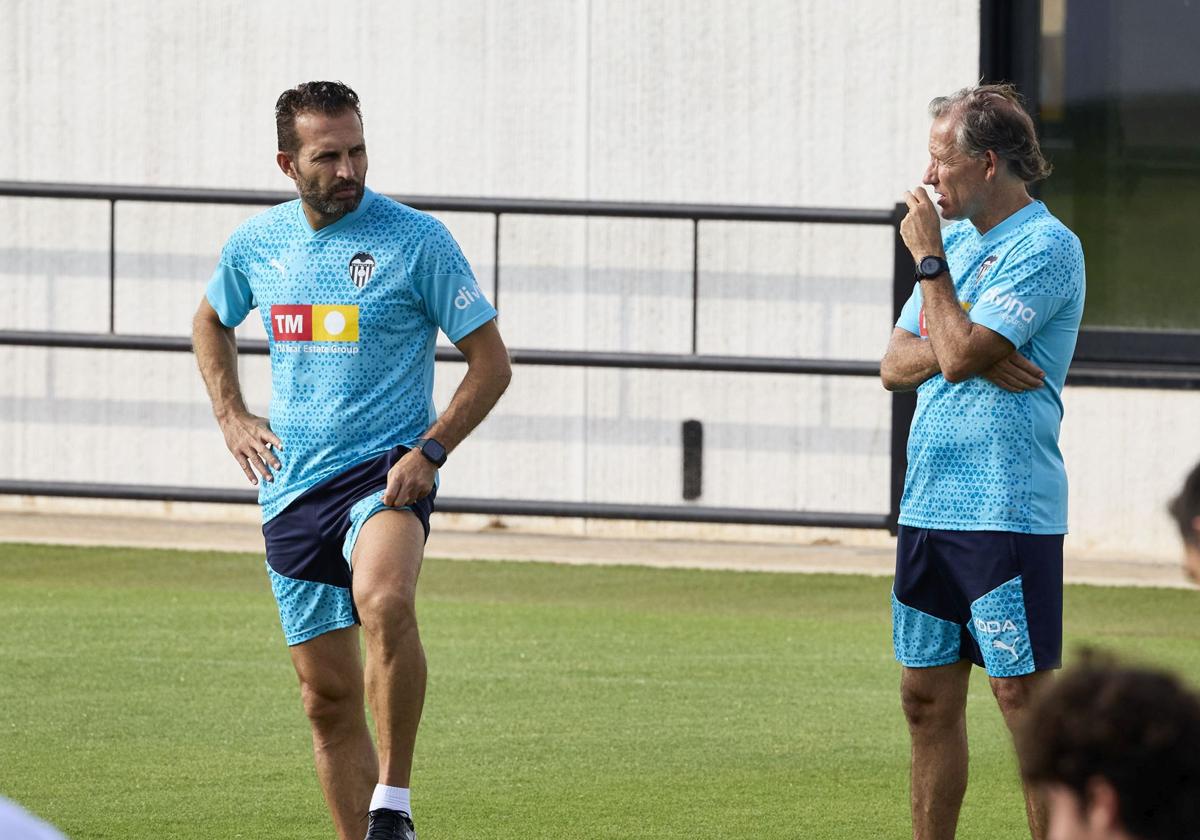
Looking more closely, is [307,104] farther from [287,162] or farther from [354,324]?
[354,324]

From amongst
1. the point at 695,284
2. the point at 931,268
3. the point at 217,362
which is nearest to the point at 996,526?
the point at 931,268

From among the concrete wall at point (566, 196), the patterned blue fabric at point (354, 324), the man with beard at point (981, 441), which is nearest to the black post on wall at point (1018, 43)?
the concrete wall at point (566, 196)

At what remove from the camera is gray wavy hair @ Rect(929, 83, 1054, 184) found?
4504 millimetres

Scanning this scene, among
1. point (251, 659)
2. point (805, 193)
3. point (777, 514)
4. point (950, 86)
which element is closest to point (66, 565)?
point (251, 659)

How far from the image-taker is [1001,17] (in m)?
10.7

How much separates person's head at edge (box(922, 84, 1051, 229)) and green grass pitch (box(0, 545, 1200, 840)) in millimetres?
1763

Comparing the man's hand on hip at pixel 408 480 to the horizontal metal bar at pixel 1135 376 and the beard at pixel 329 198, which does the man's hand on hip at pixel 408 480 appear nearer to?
the beard at pixel 329 198

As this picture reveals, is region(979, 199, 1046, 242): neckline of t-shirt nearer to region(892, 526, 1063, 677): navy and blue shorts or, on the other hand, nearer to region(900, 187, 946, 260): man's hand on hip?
region(900, 187, 946, 260): man's hand on hip

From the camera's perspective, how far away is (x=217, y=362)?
5238mm

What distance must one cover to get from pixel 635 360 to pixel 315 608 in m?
5.59

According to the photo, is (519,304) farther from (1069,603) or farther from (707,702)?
(707,702)

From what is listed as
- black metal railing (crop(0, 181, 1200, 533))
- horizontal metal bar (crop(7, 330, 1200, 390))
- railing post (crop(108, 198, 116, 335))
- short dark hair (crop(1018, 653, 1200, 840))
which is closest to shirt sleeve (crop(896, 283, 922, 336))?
short dark hair (crop(1018, 653, 1200, 840))

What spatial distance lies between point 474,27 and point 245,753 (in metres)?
5.73

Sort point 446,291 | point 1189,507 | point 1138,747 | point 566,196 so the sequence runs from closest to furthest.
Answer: point 1138,747, point 1189,507, point 446,291, point 566,196
